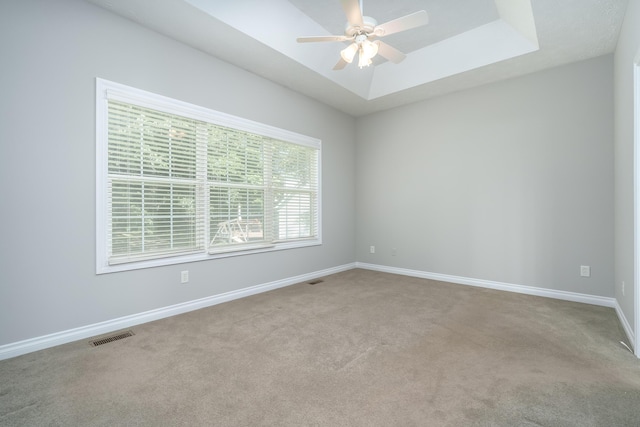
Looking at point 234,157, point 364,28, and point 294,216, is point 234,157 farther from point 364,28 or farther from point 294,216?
point 364,28

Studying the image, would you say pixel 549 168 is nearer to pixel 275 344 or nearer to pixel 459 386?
pixel 459 386

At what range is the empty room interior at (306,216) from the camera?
6.02ft

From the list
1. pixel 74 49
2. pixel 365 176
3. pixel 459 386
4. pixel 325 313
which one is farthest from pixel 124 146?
pixel 365 176

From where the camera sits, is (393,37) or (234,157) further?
(393,37)

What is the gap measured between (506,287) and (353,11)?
3809 millimetres

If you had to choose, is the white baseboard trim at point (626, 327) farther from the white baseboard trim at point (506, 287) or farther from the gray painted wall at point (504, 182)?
the gray painted wall at point (504, 182)

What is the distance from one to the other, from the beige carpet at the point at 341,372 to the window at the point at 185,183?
79 cm

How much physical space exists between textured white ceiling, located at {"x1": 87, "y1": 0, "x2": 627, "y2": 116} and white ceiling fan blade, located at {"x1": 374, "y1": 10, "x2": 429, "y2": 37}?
94 cm

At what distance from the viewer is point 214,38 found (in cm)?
302

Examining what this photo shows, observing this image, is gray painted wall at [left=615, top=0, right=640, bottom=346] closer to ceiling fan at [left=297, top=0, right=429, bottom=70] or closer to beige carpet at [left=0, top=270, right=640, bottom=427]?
beige carpet at [left=0, top=270, right=640, bottom=427]

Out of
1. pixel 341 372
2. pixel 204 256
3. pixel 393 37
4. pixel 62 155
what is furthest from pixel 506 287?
pixel 62 155

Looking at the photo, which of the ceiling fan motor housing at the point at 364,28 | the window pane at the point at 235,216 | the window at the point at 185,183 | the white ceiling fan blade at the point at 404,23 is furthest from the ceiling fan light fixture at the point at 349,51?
the window pane at the point at 235,216

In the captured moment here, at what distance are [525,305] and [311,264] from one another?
9.28 feet

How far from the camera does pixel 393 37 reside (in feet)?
12.4
